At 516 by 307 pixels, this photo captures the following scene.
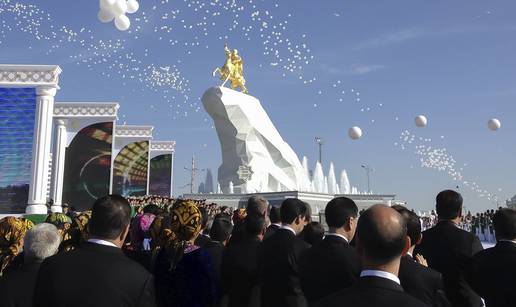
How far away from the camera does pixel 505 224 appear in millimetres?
3895

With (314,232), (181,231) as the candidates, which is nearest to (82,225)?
(181,231)

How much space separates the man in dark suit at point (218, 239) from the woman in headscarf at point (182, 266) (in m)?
0.48

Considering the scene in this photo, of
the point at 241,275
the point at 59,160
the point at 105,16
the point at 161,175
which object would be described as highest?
the point at 105,16

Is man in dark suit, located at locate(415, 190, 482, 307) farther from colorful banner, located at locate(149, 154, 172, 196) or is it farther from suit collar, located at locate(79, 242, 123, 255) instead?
colorful banner, located at locate(149, 154, 172, 196)

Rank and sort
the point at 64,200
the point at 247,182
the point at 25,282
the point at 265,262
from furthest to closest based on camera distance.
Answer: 1. the point at 247,182
2. the point at 64,200
3. the point at 265,262
4. the point at 25,282

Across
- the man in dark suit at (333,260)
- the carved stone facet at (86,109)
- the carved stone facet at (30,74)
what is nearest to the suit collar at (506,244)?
the man in dark suit at (333,260)

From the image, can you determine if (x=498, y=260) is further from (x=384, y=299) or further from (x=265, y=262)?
(x=384, y=299)

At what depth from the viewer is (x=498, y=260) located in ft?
12.2

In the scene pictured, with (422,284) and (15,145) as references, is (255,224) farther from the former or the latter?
(15,145)

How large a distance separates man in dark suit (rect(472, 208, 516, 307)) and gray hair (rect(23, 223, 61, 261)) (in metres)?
3.36

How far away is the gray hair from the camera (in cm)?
343

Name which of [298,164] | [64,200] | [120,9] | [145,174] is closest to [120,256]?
[120,9]

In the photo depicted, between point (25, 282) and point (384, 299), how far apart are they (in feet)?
8.60

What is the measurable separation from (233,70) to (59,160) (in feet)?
83.3
